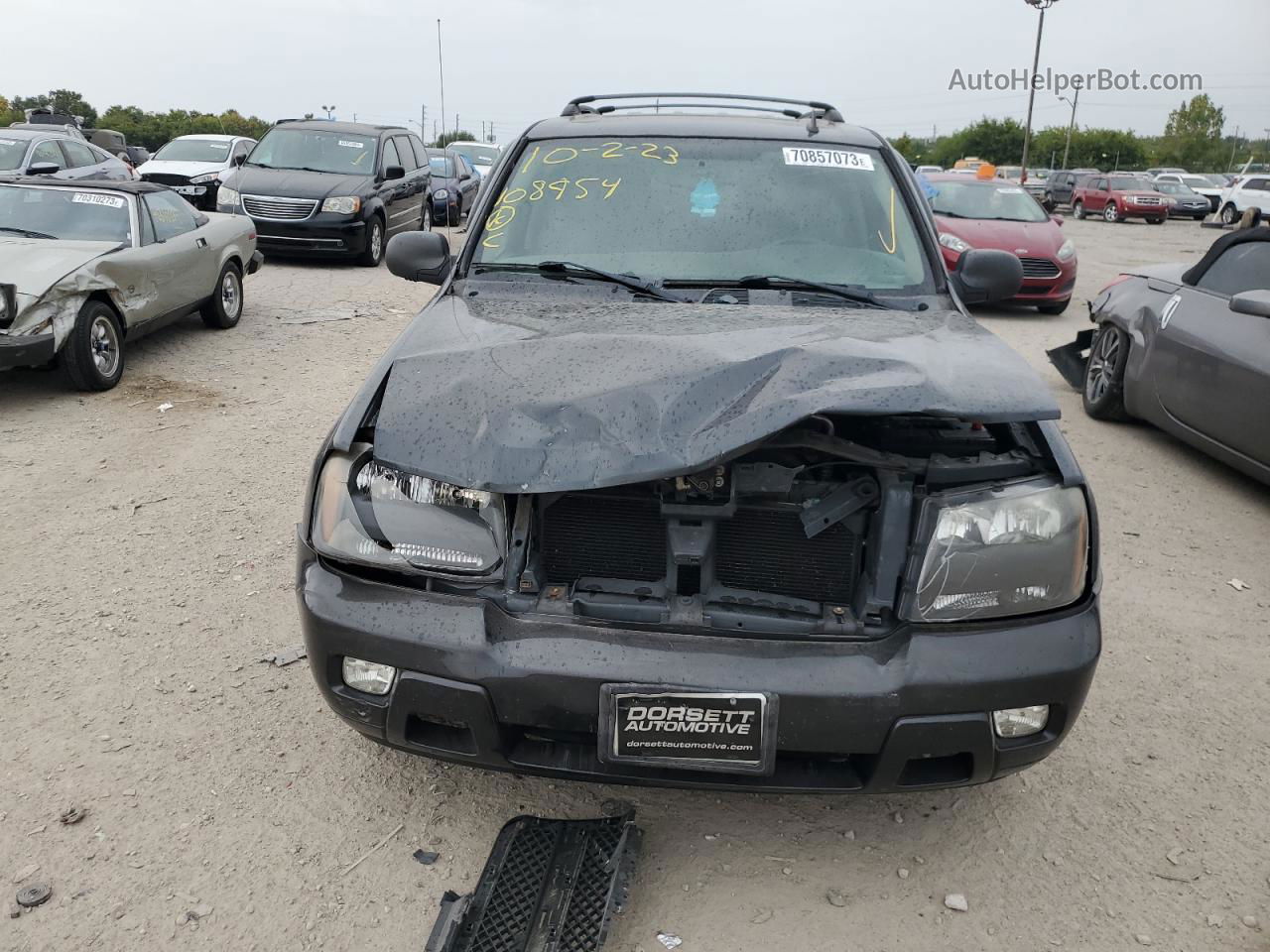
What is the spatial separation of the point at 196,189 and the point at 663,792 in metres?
14.9

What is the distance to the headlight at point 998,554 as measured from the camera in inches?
85.0

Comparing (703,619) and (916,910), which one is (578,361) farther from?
(916,910)

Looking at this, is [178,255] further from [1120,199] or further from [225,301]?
[1120,199]

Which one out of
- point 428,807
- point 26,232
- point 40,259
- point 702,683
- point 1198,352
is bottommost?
point 428,807

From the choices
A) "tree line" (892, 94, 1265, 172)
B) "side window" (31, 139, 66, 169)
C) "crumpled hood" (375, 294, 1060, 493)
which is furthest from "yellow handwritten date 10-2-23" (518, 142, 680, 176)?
"tree line" (892, 94, 1265, 172)

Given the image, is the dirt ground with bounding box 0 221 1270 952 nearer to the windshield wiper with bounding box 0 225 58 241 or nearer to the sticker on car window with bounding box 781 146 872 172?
the sticker on car window with bounding box 781 146 872 172

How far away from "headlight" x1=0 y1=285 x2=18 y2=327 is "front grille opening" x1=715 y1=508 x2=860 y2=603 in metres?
5.59

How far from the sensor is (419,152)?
48.7 ft

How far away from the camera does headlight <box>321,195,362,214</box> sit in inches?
469

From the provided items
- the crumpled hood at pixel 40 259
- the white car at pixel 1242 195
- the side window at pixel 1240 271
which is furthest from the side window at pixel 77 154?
the white car at pixel 1242 195

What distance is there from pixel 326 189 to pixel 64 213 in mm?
5141

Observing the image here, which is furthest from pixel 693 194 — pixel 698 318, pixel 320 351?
pixel 320 351

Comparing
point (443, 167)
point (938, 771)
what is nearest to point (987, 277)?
point (938, 771)

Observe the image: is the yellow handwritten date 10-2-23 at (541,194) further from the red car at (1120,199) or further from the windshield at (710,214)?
the red car at (1120,199)
